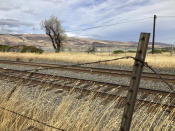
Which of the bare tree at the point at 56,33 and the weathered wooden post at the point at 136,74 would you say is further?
the bare tree at the point at 56,33

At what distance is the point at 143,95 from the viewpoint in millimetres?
6629

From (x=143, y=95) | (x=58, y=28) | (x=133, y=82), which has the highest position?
(x=58, y=28)

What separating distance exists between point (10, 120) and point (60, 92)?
336 cm

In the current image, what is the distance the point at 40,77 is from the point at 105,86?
420 cm

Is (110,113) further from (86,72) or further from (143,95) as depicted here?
(86,72)

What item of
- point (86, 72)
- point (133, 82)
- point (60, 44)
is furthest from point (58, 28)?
point (133, 82)

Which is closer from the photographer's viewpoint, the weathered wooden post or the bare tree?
the weathered wooden post

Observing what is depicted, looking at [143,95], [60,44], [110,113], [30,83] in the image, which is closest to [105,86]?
[143,95]

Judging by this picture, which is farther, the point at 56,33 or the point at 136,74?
the point at 56,33

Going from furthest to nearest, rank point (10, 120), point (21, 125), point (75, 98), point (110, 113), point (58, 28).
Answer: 1. point (58, 28)
2. point (75, 98)
3. point (110, 113)
4. point (10, 120)
5. point (21, 125)

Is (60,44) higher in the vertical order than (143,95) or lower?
higher

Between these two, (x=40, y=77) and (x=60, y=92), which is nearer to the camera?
(x=60, y=92)

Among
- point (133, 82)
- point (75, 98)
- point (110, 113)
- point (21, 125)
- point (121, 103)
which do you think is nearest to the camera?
point (133, 82)

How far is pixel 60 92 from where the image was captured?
6980 mm
